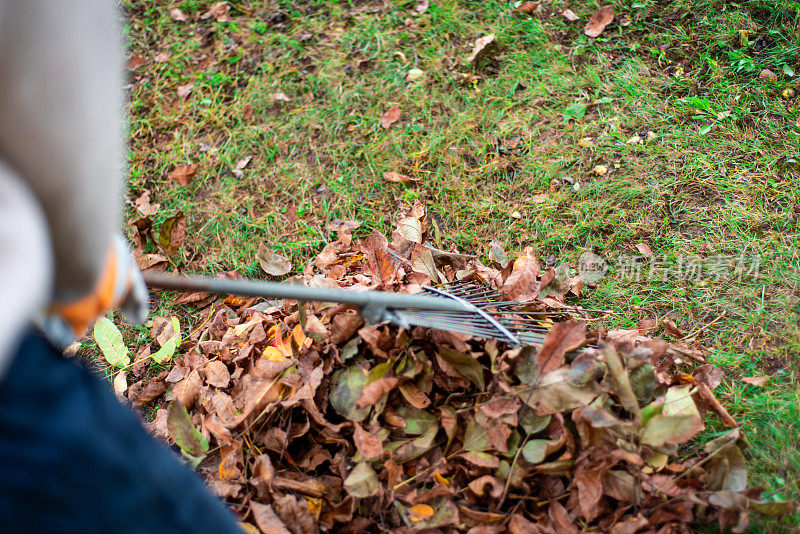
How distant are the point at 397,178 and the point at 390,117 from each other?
414mm

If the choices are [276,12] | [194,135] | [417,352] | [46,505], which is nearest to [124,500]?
[46,505]

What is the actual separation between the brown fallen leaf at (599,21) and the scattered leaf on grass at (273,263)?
77.8 inches

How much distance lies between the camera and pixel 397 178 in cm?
255

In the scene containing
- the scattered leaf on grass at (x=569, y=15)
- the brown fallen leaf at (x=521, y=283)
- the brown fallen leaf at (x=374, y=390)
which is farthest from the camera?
the scattered leaf on grass at (x=569, y=15)

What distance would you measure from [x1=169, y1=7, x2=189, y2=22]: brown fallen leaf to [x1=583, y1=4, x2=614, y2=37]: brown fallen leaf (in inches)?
98.5

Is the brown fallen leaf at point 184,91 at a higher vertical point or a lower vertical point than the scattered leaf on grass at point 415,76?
lower

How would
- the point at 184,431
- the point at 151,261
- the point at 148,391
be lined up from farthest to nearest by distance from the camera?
the point at 151,261 → the point at 148,391 → the point at 184,431

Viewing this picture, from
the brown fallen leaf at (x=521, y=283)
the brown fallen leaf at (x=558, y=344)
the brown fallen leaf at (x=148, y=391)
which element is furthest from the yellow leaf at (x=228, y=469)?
the brown fallen leaf at (x=521, y=283)

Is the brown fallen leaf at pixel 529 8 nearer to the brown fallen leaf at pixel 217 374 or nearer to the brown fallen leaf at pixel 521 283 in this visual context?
the brown fallen leaf at pixel 521 283

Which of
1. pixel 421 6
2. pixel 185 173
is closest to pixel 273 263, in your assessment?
pixel 185 173

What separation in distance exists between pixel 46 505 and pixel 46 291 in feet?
0.95

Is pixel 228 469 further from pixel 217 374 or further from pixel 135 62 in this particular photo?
pixel 135 62

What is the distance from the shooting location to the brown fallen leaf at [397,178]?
254cm

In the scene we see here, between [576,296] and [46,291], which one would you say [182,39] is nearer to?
[576,296]
